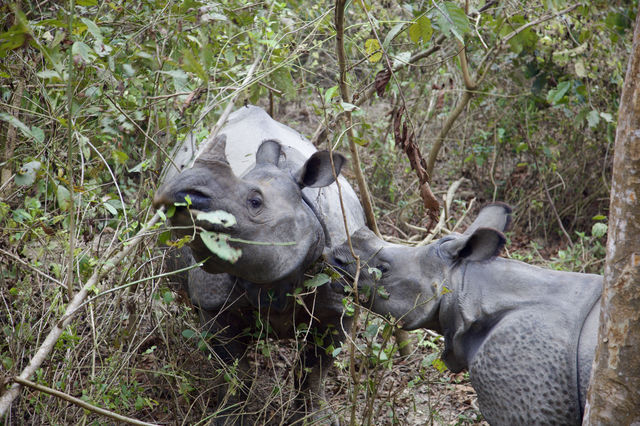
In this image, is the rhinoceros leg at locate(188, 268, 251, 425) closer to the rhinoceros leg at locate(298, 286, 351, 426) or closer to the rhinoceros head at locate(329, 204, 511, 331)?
the rhinoceros leg at locate(298, 286, 351, 426)

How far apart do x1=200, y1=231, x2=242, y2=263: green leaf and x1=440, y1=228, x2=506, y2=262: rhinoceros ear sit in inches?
38.3

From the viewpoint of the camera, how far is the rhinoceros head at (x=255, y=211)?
3.06 m

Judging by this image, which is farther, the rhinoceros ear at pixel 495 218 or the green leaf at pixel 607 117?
the green leaf at pixel 607 117

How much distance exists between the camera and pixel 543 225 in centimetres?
756

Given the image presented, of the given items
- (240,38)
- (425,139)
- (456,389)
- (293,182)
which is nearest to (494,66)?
(425,139)

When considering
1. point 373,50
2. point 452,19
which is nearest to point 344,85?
point 373,50

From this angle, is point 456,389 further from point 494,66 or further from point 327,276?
point 494,66

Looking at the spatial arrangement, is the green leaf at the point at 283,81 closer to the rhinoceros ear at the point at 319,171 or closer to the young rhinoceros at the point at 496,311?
the rhinoceros ear at the point at 319,171

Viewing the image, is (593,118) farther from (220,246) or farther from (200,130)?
(220,246)

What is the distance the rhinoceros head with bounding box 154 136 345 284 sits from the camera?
3061 millimetres

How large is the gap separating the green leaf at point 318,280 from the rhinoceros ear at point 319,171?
1.58ft

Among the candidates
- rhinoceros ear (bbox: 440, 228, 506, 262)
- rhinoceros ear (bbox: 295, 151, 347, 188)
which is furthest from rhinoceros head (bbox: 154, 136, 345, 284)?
rhinoceros ear (bbox: 440, 228, 506, 262)

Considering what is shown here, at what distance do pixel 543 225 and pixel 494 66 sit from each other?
1.71 m

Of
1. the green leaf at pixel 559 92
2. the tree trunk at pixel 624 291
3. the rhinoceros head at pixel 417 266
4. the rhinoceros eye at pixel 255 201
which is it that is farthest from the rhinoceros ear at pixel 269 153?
the green leaf at pixel 559 92
